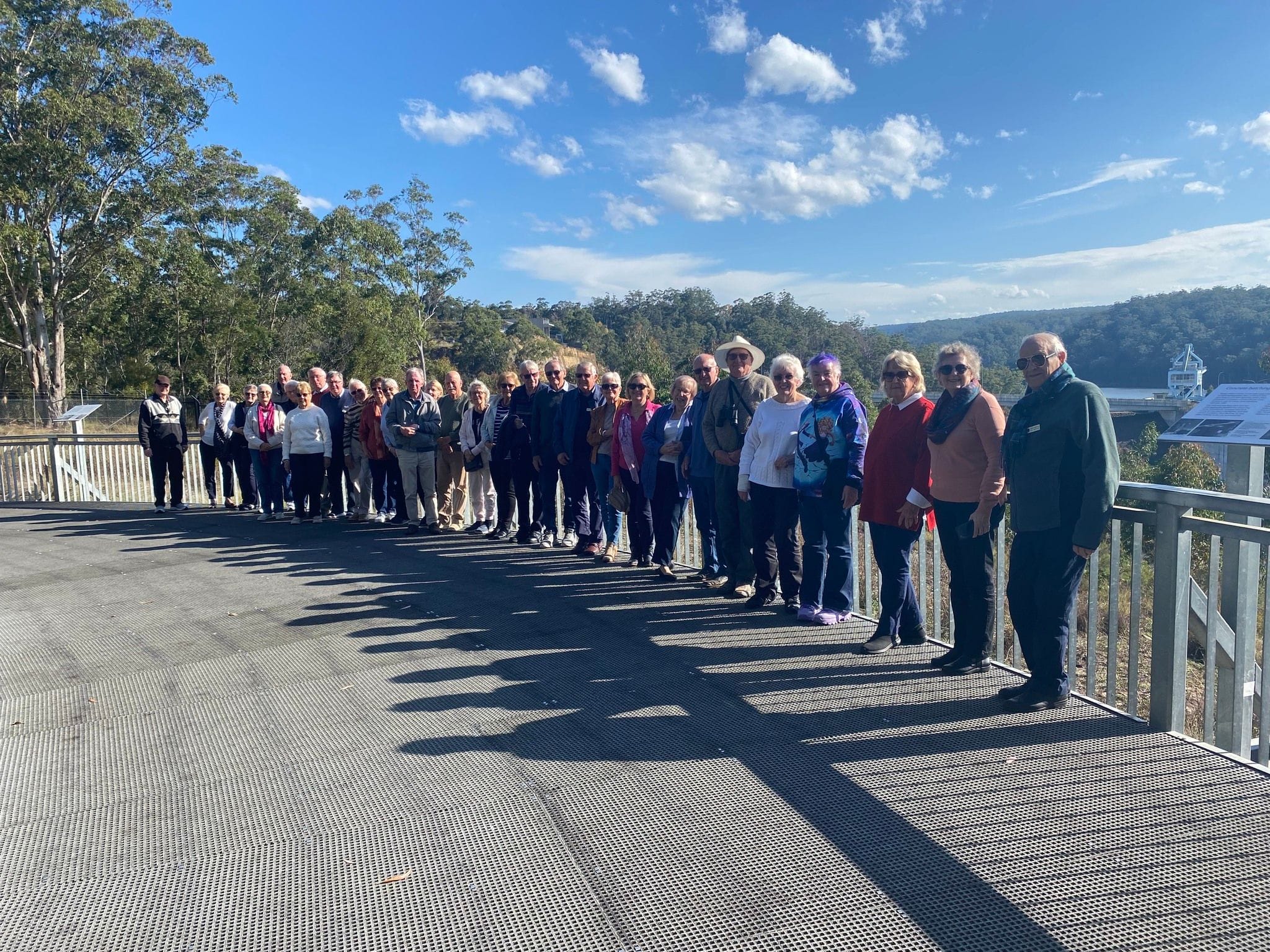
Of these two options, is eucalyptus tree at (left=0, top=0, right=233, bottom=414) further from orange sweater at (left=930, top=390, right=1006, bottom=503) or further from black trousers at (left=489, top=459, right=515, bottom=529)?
orange sweater at (left=930, top=390, right=1006, bottom=503)

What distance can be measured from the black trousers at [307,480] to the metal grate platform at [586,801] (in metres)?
4.23

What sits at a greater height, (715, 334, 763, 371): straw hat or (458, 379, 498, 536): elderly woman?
(715, 334, 763, 371): straw hat

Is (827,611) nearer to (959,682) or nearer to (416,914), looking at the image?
(959,682)

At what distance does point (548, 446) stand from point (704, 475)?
89.4 inches

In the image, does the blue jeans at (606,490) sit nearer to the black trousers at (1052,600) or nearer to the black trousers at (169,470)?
the black trousers at (1052,600)

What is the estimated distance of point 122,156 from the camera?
94.0 ft

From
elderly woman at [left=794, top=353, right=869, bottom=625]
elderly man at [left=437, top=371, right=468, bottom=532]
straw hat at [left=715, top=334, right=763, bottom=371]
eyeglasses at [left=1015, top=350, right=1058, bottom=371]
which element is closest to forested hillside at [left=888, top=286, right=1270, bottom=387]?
elderly man at [left=437, top=371, right=468, bottom=532]

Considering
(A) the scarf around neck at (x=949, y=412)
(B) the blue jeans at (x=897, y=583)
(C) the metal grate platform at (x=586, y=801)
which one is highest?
(A) the scarf around neck at (x=949, y=412)

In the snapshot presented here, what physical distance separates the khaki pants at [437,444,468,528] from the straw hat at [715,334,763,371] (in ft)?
12.4

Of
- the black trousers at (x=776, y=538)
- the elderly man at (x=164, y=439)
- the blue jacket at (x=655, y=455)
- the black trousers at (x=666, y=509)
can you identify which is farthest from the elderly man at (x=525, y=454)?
the elderly man at (x=164, y=439)

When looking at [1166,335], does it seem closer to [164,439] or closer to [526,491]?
[526,491]

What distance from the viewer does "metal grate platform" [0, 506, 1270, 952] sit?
235 centimetres

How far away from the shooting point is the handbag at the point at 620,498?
279 inches

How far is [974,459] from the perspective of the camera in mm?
4219
